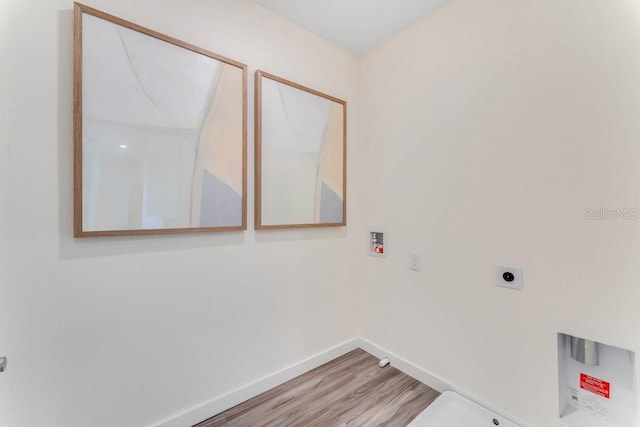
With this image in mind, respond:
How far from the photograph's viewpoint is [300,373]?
1.83 meters

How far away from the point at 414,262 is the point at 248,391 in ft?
4.41

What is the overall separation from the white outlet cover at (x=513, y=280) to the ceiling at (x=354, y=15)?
A: 1641 mm

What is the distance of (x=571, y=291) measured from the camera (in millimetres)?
1178

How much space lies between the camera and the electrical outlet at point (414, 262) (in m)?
1.79

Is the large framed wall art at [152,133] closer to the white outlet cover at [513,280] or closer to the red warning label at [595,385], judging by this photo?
the white outlet cover at [513,280]

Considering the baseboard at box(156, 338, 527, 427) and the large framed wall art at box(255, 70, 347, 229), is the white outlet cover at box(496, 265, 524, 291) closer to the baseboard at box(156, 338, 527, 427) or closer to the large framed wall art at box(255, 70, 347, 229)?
the baseboard at box(156, 338, 527, 427)

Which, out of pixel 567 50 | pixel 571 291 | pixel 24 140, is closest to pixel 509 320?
pixel 571 291

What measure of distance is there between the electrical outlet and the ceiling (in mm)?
1616

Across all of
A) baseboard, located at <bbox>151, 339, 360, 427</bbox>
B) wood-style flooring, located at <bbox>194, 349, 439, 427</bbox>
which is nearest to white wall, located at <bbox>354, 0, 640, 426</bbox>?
wood-style flooring, located at <bbox>194, 349, 439, 427</bbox>

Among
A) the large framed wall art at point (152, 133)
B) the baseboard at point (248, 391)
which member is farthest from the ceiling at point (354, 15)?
the baseboard at point (248, 391)

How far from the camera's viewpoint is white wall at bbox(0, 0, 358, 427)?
102cm

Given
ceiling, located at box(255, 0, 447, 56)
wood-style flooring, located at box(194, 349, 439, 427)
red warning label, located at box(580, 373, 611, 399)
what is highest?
ceiling, located at box(255, 0, 447, 56)

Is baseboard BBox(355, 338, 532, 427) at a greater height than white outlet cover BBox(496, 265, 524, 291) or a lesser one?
lesser

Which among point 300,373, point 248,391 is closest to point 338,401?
point 300,373
